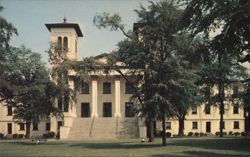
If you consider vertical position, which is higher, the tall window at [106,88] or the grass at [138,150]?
the tall window at [106,88]

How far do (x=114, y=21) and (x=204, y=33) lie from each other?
65.5 ft

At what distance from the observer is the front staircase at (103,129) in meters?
67.2

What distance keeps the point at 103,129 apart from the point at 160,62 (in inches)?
1219

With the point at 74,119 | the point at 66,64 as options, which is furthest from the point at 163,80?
the point at 74,119

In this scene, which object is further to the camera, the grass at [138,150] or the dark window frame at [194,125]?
the dark window frame at [194,125]

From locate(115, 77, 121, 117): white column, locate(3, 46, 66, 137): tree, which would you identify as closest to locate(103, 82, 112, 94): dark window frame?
locate(115, 77, 121, 117): white column

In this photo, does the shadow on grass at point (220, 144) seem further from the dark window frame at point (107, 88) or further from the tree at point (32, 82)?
the dark window frame at point (107, 88)

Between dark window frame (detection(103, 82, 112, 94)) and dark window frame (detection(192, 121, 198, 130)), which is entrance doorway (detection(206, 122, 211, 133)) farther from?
dark window frame (detection(103, 82, 112, 94))

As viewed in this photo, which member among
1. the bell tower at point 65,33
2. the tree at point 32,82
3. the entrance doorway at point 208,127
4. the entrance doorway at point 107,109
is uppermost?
the bell tower at point 65,33

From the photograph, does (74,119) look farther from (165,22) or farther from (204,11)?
(204,11)

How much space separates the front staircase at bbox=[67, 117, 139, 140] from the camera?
67.2 metres

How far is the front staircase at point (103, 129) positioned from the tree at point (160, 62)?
2428 centimetres

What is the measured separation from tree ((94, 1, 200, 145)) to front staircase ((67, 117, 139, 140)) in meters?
24.3

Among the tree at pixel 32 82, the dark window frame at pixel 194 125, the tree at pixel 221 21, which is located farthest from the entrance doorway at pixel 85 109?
the tree at pixel 221 21
